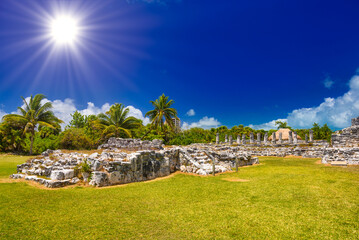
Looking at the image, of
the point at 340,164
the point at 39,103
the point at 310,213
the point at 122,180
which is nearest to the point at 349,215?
the point at 310,213

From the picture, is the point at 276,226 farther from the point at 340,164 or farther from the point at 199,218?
the point at 340,164

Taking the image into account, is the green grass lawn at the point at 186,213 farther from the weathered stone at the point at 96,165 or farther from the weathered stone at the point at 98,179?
the weathered stone at the point at 96,165

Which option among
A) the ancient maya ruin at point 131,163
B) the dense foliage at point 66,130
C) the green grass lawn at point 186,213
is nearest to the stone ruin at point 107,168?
the ancient maya ruin at point 131,163

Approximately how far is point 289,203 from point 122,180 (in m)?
7.94

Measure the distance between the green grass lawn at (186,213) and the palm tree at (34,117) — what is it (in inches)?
868

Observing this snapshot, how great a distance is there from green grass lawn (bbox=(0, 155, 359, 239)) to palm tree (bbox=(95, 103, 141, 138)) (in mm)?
19965

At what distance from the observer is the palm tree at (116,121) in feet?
91.7

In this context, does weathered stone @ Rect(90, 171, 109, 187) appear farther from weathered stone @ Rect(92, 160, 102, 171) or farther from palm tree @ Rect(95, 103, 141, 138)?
palm tree @ Rect(95, 103, 141, 138)

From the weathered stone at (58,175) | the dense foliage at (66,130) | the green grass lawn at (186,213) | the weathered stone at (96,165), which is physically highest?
the dense foliage at (66,130)

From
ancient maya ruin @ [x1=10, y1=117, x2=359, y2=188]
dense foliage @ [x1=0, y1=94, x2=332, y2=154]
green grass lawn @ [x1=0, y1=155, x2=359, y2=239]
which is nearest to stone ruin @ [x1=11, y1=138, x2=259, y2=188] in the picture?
ancient maya ruin @ [x1=10, y1=117, x2=359, y2=188]

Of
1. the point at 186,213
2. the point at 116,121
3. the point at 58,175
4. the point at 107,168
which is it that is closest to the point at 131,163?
the point at 107,168

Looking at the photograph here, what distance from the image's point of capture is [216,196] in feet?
23.4

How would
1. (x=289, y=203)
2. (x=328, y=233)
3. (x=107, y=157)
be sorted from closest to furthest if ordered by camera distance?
(x=328, y=233) < (x=289, y=203) < (x=107, y=157)

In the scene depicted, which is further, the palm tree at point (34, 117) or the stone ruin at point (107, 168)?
the palm tree at point (34, 117)
